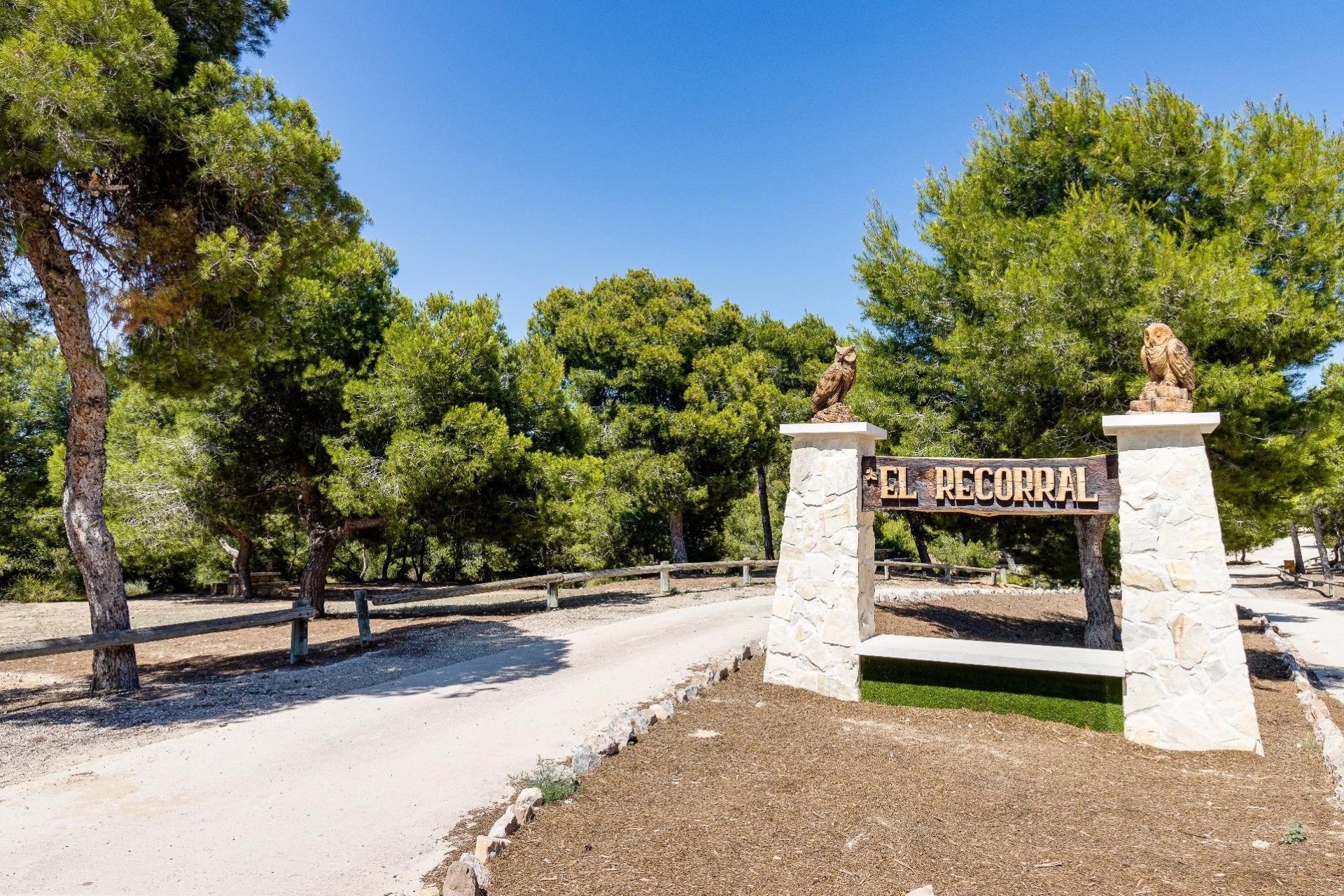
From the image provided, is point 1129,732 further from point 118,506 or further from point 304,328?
point 118,506

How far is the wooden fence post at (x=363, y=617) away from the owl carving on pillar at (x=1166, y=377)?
33.0 ft

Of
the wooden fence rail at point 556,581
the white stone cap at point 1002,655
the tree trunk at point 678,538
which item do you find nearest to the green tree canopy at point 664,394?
the tree trunk at point 678,538

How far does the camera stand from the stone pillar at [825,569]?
726 cm

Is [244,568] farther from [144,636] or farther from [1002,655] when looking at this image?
[1002,655]

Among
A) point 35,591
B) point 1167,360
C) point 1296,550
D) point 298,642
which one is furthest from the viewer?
point 1296,550

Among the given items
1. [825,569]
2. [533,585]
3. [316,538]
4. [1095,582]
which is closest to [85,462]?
[316,538]

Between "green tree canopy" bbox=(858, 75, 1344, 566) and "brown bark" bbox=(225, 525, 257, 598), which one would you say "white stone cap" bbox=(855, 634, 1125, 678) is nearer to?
"green tree canopy" bbox=(858, 75, 1344, 566)

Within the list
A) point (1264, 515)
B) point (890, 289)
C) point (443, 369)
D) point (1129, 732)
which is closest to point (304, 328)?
point (443, 369)

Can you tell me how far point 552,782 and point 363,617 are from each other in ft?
24.6

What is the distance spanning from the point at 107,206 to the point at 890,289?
1144 cm

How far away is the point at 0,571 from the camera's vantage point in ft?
70.0

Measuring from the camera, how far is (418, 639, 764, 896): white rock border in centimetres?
348

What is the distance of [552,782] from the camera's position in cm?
465

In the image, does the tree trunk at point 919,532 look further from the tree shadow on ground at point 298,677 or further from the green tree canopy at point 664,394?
the tree shadow on ground at point 298,677
